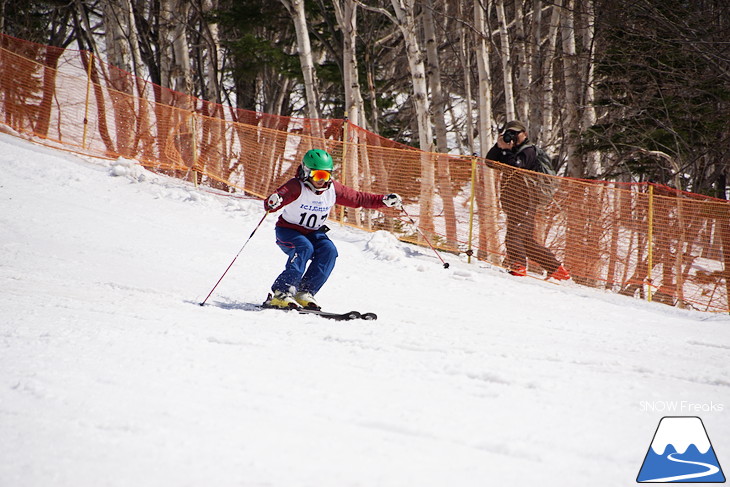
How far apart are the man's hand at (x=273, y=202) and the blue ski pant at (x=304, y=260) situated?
0.40 metres

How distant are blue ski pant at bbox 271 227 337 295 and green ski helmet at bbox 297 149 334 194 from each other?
48 cm

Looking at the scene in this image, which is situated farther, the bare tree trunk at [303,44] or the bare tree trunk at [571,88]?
the bare tree trunk at [303,44]

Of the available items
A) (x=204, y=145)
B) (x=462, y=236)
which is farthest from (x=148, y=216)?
(x=462, y=236)

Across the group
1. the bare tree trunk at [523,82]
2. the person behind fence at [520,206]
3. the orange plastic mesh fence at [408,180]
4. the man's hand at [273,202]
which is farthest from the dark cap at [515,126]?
the bare tree trunk at [523,82]

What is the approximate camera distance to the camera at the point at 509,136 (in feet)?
29.3

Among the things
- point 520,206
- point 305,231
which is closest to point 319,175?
point 305,231

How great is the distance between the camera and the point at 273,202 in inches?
229

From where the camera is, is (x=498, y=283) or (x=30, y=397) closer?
(x=30, y=397)

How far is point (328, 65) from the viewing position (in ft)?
53.8

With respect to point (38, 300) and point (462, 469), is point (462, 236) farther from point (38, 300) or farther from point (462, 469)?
point (462, 469)

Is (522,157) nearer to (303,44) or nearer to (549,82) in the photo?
(303,44)

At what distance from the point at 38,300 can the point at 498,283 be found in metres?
5.47

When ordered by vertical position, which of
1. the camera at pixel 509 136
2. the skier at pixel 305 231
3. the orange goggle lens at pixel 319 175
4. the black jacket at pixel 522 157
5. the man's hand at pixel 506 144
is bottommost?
the skier at pixel 305 231

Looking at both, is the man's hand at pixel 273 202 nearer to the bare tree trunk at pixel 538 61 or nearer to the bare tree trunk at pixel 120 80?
the bare tree trunk at pixel 120 80
